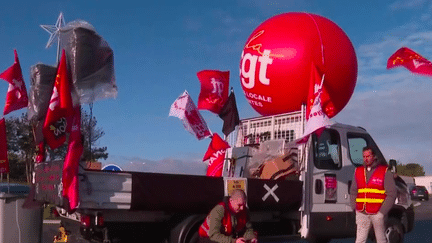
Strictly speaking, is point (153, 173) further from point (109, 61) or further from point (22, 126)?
point (22, 126)

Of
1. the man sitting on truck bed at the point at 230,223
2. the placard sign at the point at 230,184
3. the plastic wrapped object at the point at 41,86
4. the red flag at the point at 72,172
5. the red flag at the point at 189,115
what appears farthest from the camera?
the red flag at the point at 189,115

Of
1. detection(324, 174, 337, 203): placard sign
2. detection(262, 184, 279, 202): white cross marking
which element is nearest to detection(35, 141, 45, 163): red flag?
detection(262, 184, 279, 202): white cross marking

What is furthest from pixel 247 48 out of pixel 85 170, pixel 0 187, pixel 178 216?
pixel 0 187

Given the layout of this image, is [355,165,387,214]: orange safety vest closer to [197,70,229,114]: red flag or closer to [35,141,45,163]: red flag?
[197,70,229,114]: red flag

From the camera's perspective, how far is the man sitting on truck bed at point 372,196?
746 centimetres

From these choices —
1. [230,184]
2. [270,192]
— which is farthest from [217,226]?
[270,192]

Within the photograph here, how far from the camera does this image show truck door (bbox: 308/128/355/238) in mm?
8852

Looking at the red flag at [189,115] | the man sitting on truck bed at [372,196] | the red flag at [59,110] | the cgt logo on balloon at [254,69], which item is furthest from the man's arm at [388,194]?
the red flag at [59,110]

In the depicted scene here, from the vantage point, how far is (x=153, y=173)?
7.12m

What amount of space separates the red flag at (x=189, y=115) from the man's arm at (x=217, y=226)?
4.87 metres

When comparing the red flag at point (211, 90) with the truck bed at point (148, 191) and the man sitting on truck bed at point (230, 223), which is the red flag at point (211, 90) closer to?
the truck bed at point (148, 191)

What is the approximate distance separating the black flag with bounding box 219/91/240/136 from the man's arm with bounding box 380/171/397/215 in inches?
150

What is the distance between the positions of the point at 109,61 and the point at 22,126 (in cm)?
3771

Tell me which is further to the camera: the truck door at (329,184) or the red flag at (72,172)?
the truck door at (329,184)
